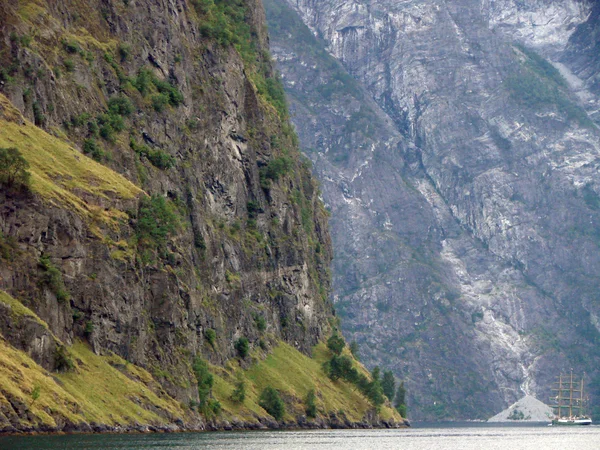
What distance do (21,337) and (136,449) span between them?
34820 mm

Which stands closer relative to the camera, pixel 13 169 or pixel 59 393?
pixel 59 393

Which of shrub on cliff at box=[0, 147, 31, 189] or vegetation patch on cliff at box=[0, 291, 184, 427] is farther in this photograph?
shrub on cliff at box=[0, 147, 31, 189]

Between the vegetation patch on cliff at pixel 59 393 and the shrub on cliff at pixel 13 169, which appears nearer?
the vegetation patch on cliff at pixel 59 393

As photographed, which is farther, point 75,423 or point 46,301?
point 46,301

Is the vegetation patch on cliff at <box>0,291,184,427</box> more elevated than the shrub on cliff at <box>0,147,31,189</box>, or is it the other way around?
the shrub on cliff at <box>0,147,31,189</box>

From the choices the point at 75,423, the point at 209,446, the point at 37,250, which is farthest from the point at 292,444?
the point at 37,250

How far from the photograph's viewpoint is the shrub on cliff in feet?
627

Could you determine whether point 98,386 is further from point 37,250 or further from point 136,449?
point 136,449

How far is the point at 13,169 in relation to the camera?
192625 mm

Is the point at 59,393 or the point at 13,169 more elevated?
the point at 13,169

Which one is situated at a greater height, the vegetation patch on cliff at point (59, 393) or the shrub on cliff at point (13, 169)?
the shrub on cliff at point (13, 169)

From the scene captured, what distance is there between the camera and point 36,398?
164 m

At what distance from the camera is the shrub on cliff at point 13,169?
191 meters

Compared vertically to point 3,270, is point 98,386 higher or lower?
lower
